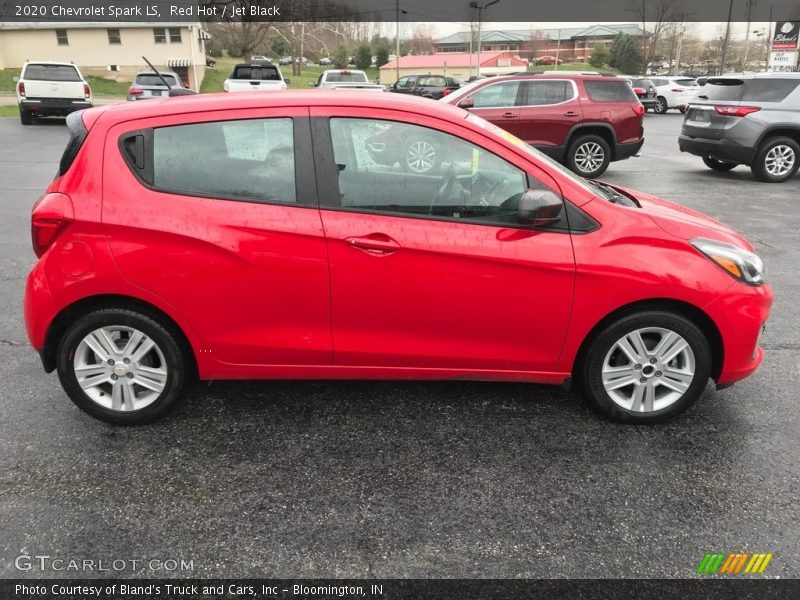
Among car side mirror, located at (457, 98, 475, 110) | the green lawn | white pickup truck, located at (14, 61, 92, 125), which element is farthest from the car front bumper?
the green lawn

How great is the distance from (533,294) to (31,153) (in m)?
14.8

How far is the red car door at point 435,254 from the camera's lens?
3.20 meters

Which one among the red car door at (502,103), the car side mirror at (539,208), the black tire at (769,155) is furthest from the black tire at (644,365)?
the black tire at (769,155)

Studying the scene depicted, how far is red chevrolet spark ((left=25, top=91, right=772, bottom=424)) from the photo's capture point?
10.5ft

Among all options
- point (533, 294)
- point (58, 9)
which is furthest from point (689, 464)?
point (58, 9)

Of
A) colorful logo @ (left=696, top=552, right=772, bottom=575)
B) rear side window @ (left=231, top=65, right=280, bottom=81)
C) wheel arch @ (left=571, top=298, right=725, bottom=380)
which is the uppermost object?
rear side window @ (left=231, top=65, right=280, bottom=81)

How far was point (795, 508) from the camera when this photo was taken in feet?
9.33

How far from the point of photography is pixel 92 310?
10.8 feet

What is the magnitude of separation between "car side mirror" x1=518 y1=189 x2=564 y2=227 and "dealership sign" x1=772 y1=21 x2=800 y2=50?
3894 cm

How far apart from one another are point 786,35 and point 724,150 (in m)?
30.5

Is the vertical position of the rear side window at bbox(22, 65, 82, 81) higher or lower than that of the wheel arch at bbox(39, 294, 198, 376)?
higher

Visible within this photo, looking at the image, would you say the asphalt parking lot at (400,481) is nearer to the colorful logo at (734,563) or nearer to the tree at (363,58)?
the colorful logo at (734,563)

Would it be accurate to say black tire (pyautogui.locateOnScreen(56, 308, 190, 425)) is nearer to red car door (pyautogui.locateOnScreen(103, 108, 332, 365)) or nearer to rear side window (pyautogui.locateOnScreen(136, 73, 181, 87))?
red car door (pyautogui.locateOnScreen(103, 108, 332, 365))

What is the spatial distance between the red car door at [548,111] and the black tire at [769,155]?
3.27 meters
